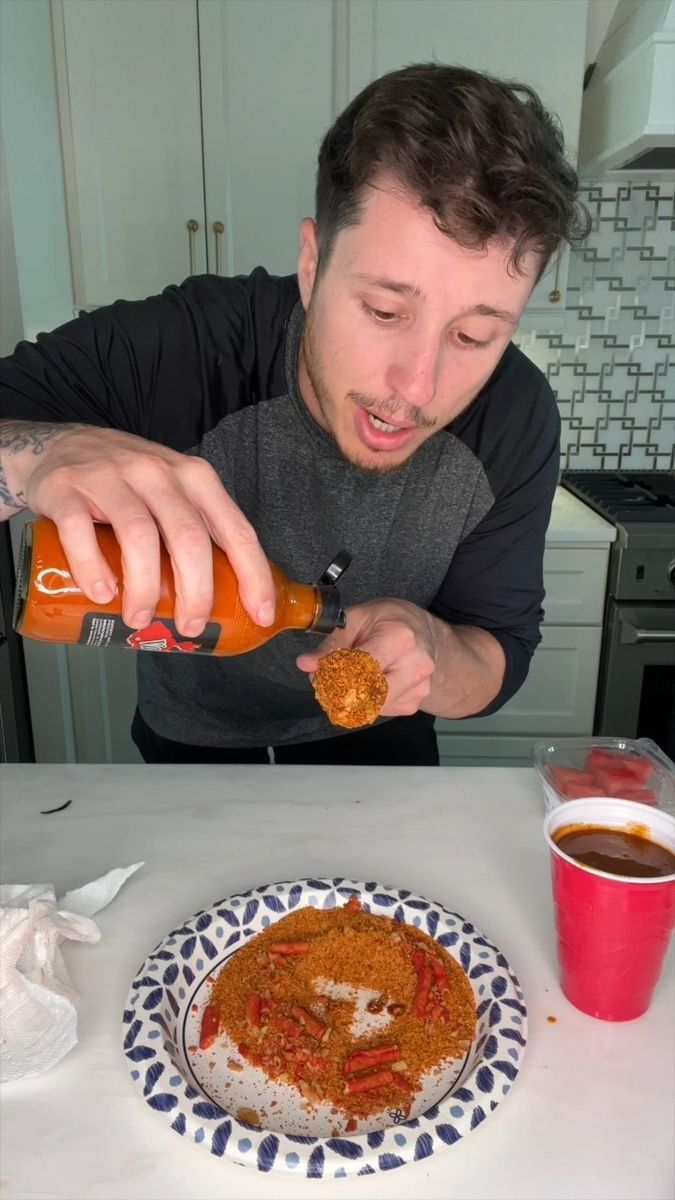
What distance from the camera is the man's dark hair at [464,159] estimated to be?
36.9 inches

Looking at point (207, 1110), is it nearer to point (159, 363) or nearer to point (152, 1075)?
point (152, 1075)

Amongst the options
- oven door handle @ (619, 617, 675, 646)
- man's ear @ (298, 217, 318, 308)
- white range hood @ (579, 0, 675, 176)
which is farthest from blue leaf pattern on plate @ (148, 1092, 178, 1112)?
white range hood @ (579, 0, 675, 176)

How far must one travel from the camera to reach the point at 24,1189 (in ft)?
1.95

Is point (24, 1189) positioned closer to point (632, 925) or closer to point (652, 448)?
point (632, 925)

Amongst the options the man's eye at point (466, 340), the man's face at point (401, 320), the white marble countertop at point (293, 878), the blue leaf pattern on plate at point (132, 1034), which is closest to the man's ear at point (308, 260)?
the man's face at point (401, 320)

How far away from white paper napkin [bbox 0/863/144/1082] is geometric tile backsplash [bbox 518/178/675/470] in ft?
7.27

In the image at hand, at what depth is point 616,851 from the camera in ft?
2.48

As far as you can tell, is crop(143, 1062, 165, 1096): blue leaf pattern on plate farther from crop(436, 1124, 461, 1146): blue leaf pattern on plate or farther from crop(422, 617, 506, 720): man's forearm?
crop(422, 617, 506, 720): man's forearm

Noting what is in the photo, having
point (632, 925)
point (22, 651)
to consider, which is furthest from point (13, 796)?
point (22, 651)

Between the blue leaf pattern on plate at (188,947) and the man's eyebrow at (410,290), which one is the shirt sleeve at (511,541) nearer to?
the man's eyebrow at (410,290)

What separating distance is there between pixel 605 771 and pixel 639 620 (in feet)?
4.70

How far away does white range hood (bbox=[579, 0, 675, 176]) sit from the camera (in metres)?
1.97

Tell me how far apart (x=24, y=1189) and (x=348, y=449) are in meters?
0.89

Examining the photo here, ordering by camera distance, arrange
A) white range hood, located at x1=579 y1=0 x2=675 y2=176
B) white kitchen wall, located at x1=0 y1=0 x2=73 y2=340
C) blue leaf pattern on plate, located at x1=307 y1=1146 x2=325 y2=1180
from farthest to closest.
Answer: white kitchen wall, located at x1=0 y1=0 x2=73 y2=340 → white range hood, located at x1=579 y1=0 x2=675 y2=176 → blue leaf pattern on plate, located at x1=307 y1=1146 x2=325 y2=1180
